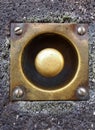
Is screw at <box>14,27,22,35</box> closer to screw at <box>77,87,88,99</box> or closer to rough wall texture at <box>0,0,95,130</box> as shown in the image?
rough wall texture at <box>0,0,95,130</box>

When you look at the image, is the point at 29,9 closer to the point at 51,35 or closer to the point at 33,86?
the point at 51,35

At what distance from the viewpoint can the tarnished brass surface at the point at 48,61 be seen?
1049 mm

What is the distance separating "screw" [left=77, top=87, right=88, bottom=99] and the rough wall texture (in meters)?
0.02

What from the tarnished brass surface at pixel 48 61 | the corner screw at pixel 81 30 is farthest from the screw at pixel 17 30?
the corner screw at pixel 81 30

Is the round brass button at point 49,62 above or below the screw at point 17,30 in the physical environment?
below

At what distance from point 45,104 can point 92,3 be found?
290 mm

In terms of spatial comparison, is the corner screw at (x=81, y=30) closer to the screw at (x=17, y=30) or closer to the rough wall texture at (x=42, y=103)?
the rough wall texture at (x=42, y=103)

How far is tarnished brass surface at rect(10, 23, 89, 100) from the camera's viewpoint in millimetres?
1049

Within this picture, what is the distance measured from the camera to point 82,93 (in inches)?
41.9

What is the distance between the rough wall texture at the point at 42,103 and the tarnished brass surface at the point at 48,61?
2 centimetres

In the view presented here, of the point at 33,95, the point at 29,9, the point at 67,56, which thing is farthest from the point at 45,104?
the point at 29,9

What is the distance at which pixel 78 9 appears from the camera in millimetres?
1059

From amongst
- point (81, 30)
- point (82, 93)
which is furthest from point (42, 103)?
point (81, 30)

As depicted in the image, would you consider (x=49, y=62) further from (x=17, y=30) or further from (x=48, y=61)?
(x=17, y=30)
